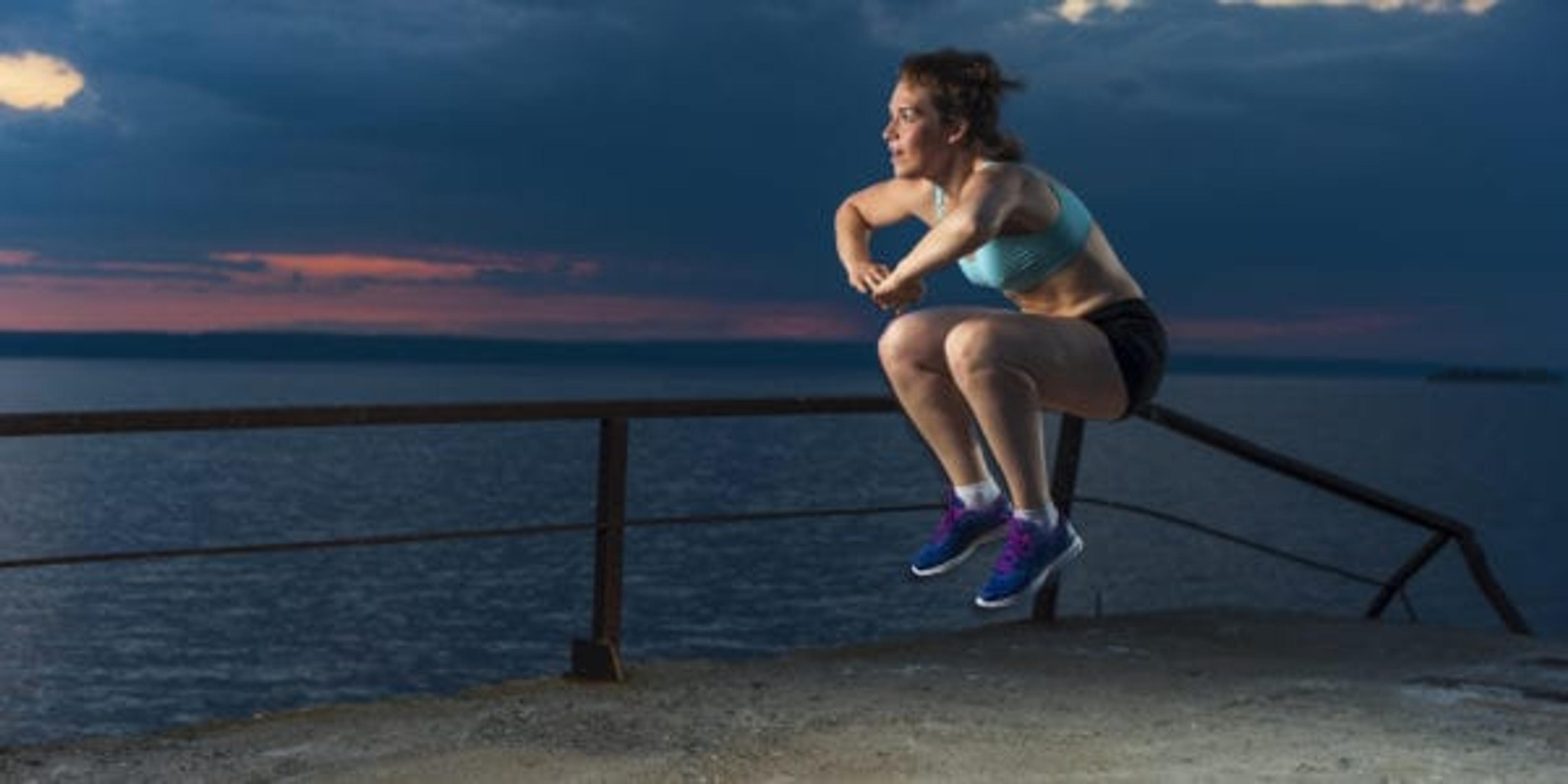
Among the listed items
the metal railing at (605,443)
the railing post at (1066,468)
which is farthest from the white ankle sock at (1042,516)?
the railing post at (1066,468)

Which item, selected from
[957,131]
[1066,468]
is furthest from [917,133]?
[1066,468]

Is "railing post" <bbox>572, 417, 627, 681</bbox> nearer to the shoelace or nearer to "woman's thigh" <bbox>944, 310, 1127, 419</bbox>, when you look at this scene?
the shoelace

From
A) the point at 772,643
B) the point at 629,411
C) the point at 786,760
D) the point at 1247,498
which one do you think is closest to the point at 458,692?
the point at 629,411

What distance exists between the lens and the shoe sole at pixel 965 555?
383 centimetres

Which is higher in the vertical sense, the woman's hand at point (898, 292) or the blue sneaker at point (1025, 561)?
the woman's hand at point (898, 292)

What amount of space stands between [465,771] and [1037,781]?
1817 millimetres

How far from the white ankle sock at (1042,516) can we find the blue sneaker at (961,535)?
48mm

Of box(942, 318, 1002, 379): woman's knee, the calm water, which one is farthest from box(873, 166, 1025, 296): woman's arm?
the calm water

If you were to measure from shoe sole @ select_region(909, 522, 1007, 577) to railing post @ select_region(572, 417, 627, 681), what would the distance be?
153 inches

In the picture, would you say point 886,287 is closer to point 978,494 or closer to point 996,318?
point 996,318

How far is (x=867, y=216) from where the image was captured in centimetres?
397

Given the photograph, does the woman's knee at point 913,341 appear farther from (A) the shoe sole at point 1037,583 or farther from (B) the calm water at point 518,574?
(B) the calm water at point 518,574

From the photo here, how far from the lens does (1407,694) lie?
765cm

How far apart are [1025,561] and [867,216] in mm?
775
